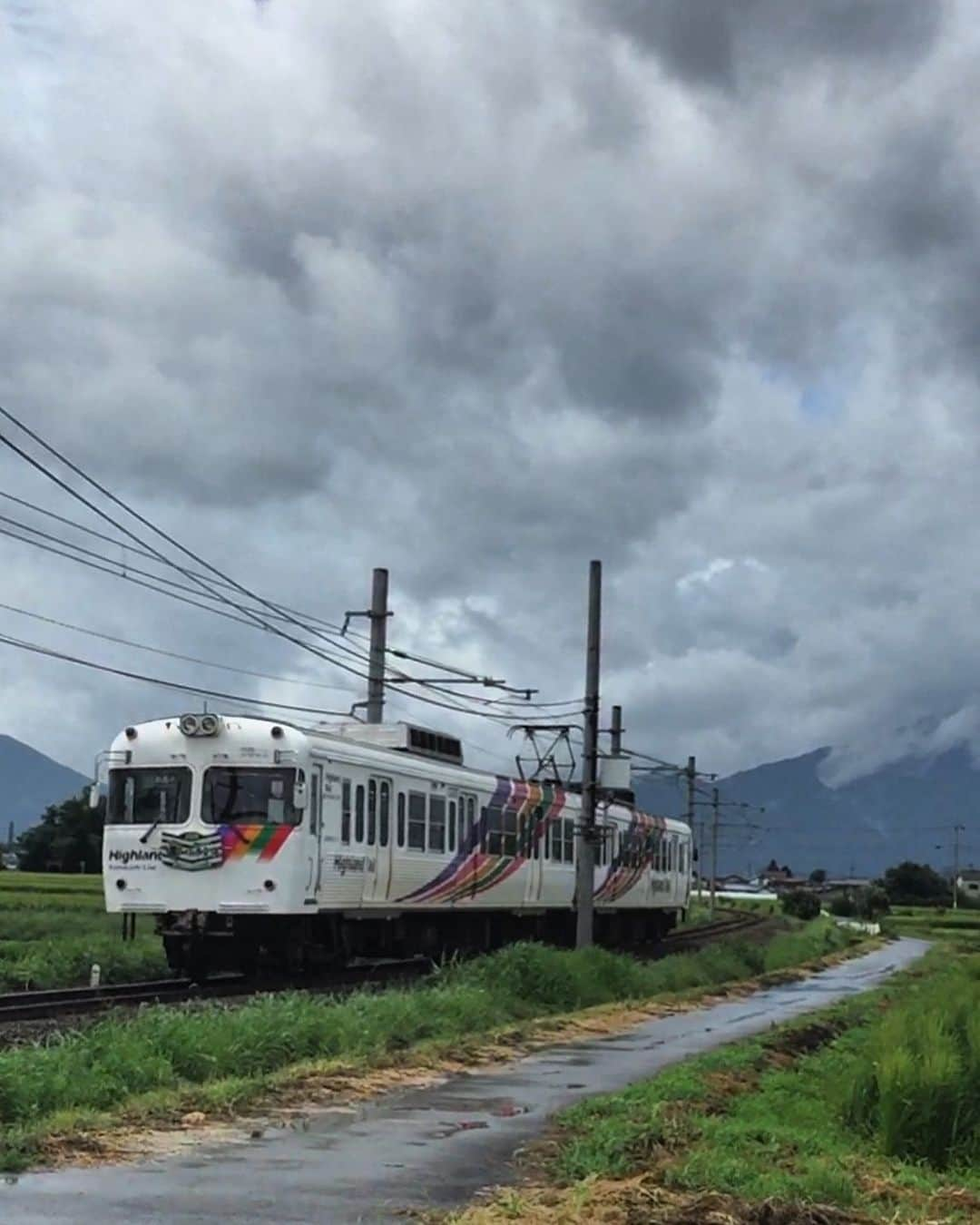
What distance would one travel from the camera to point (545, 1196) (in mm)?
8898

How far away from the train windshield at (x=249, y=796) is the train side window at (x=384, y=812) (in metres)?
2.85

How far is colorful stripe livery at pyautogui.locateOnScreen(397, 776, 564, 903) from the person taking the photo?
28.5 m

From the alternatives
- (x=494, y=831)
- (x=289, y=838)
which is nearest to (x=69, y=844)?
(x=494, y=831)

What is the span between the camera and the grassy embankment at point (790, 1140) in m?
8.78

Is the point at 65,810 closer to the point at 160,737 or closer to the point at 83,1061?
the point at 160,737

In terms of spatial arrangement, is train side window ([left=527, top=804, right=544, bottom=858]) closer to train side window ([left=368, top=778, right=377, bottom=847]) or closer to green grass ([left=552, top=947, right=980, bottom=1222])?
train side window ([left=368, top=778, right=377, bottom=847])

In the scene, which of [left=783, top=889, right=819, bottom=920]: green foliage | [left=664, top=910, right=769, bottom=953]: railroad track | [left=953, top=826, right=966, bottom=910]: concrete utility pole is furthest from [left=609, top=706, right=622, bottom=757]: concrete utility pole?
[left=953, top=826, right=966, bottom=910]: concrete utility pole

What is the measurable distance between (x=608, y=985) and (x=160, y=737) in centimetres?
683

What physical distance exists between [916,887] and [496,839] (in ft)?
345

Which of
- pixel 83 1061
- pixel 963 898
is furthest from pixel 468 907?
pixel 963 898

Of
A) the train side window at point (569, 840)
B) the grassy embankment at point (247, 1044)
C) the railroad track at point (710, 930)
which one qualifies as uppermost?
the train side window at point (569, 840)

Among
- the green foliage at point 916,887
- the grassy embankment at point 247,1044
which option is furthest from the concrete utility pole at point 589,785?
the green foliage at point 916,887

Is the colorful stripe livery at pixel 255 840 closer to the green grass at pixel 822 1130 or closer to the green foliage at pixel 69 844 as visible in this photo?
the green grass at pixel 822 1130

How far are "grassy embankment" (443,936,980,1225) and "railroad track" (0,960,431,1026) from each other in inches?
292
